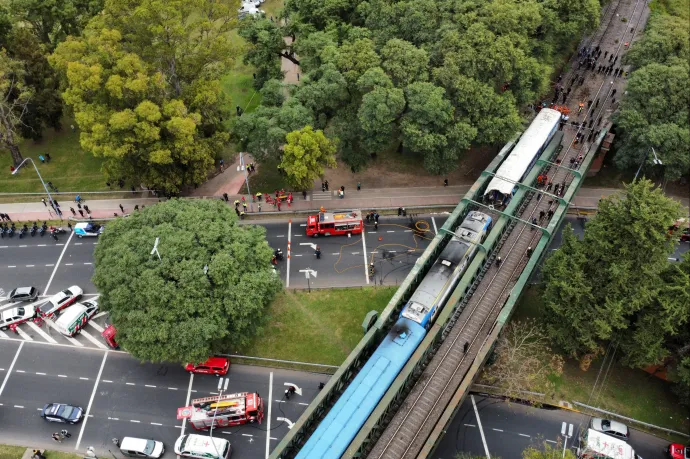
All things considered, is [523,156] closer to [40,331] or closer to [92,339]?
[92,339]

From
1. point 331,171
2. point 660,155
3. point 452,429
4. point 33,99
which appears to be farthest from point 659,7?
point 33,99

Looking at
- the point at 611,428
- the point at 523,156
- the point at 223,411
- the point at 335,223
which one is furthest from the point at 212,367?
the point at 523,156

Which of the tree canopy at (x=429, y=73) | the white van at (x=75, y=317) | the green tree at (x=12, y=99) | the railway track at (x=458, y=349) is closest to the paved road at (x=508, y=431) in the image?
the railway track at (x=458, y=349)

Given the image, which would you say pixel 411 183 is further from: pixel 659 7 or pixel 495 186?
pixel 659 7

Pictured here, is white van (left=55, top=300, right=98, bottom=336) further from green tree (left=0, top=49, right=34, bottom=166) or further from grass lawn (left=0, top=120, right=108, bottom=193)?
green tree (left=0, top=49, right=34, bottom=166)

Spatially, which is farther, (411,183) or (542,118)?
(411,183)

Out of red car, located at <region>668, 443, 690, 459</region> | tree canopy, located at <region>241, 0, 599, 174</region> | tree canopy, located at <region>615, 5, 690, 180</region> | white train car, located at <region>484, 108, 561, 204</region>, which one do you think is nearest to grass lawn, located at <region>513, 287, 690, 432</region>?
red car, located at <region>668, 443, 690, 459</region>
